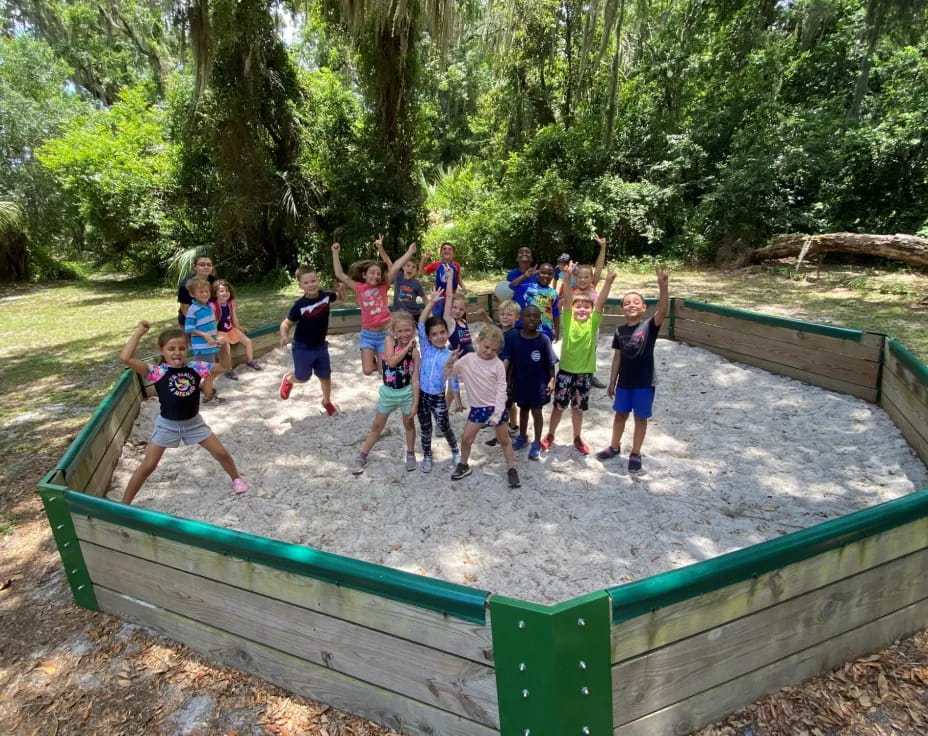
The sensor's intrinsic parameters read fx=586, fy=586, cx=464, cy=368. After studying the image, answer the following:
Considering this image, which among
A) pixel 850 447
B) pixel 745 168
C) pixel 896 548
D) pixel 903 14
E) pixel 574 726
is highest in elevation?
pixel 903 14

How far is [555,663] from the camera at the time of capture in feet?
6.59

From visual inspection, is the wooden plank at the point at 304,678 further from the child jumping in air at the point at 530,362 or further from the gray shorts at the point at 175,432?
the child jumping in air at the point at 530,362

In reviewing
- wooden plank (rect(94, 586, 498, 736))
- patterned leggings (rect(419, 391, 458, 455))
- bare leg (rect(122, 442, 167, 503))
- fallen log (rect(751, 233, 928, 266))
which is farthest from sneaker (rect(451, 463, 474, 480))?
fallen log (rect(751, 233, 928, 266))

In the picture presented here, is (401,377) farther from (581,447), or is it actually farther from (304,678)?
(304,678)

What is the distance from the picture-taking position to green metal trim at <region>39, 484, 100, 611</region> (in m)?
3.17

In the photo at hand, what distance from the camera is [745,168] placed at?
51.5 feet

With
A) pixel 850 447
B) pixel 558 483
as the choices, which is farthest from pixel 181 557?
pixel 850 447

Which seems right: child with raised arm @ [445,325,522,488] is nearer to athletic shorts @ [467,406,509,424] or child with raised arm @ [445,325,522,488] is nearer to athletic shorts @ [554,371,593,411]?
athletic shorts @ [467,406,509,424]

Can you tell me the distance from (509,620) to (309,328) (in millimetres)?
4579

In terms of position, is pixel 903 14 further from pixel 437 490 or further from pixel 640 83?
pixel 437 490

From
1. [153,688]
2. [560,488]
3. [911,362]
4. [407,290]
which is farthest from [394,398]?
[911,362]

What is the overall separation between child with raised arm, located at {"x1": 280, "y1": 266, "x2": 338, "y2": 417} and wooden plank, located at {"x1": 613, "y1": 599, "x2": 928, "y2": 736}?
4759 mm

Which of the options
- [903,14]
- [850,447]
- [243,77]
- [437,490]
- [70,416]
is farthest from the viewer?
[243,77]

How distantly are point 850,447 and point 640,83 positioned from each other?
60.3 feet
